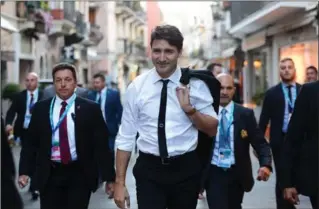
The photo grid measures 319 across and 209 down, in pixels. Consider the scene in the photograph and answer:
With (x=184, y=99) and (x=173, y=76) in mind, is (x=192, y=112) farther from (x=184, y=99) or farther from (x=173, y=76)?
(x=173, y=76)

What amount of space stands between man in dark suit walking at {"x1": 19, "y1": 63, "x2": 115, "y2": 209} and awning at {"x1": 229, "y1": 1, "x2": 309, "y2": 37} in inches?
603

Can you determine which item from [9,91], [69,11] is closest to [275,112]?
[9,91]

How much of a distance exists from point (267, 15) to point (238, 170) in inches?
712

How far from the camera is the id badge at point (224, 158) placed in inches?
255

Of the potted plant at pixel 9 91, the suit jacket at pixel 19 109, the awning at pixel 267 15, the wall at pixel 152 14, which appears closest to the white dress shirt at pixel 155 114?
the suit jacket at pixel 19 109

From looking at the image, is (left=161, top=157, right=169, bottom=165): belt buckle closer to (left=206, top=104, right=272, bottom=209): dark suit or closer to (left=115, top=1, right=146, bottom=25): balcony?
(left=206, top=104, right=272, bottom=209): dark suit

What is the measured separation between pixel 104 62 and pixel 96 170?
183 ft

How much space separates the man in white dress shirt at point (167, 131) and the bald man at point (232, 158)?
5.64 ft

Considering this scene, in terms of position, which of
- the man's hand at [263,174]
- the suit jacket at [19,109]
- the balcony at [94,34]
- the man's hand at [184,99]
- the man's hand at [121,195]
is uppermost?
the balcony at [94,34]

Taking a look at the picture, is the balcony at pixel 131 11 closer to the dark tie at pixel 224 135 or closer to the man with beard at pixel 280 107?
the man with beard at pixel 280 107

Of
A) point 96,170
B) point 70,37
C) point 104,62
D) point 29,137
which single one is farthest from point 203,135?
point 104,62

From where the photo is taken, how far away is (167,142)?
464 cm

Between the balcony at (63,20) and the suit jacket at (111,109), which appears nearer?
the suit jacket at (111,109)

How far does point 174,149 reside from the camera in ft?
15.2
